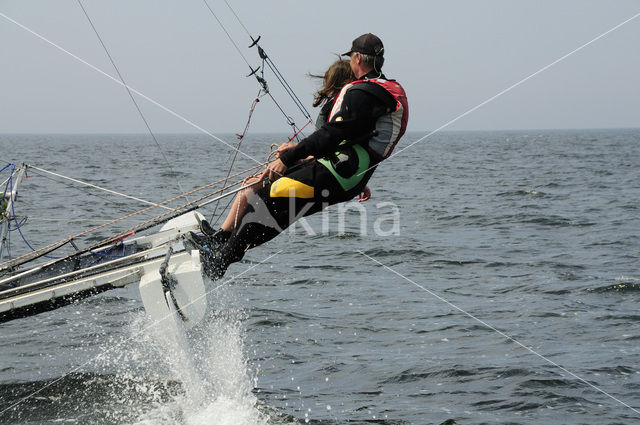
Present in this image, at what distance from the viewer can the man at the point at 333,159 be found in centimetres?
511

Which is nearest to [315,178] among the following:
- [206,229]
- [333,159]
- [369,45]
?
[333,159]

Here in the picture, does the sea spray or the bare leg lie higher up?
the bare leg

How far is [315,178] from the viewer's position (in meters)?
5.30

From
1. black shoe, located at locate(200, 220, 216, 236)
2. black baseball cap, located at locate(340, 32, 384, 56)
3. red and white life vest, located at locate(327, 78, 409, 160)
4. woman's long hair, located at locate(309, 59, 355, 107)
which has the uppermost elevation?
black baseball cap, located at locate(340, 32, 384, 56)

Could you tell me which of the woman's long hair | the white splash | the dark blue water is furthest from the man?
the dark blue water

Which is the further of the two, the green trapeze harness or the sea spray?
the sea spray

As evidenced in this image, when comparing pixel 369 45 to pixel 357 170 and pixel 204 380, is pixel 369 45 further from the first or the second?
pixel 204 380

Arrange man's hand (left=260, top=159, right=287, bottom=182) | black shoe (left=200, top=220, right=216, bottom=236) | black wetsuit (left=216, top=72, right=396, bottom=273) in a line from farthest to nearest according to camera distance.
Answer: black shoe (left=200, top=220, right=216, bottom=236) < man's hand (left=260, top=159, right=287, bottom=182) < black wetsuit (left=216, top=72, right=396, bottom=273)

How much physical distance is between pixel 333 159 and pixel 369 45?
85 cm

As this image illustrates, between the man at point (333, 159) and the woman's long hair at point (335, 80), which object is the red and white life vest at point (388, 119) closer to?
the man at point (333, 159)

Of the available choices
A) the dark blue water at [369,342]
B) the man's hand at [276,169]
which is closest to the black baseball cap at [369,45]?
the man's hand at [276,169]

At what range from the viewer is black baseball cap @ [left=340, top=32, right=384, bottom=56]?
530 cm

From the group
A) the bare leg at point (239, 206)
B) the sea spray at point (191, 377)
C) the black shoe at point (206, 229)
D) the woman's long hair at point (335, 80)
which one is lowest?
the sea spray at point (191, 377)

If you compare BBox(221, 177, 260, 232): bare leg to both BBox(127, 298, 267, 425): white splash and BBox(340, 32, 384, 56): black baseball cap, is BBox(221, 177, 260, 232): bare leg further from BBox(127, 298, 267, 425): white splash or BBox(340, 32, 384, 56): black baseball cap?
BBox(340, 32, 384, 56): black baseball cap
